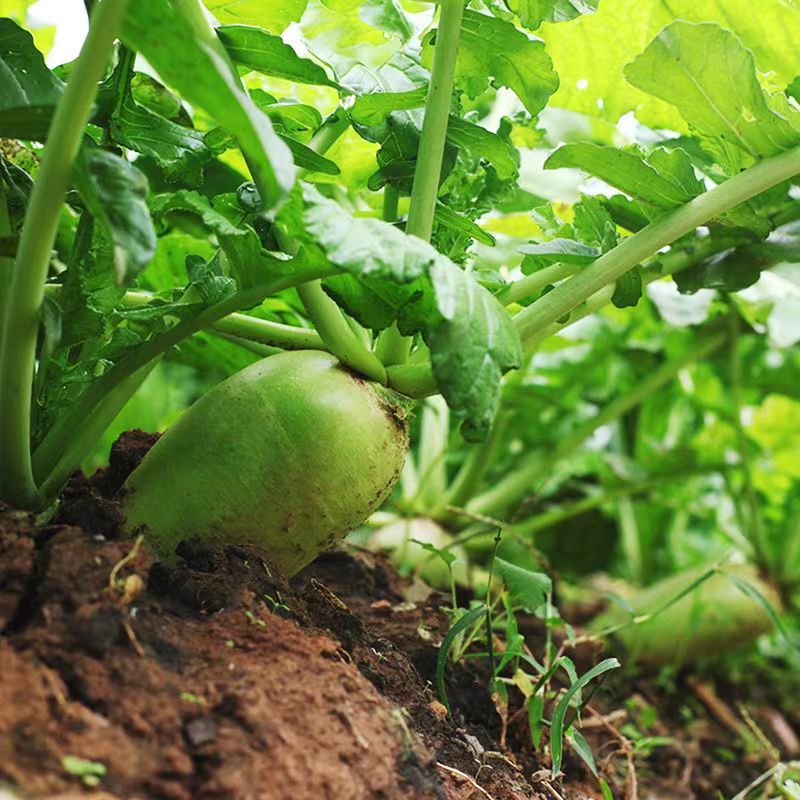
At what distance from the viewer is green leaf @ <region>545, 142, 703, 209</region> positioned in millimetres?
788

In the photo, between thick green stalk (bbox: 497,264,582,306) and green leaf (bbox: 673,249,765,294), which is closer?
thick green stalk (bbox: 497,264,582,306)

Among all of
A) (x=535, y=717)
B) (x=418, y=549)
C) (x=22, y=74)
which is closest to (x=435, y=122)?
(x=22, y=74)

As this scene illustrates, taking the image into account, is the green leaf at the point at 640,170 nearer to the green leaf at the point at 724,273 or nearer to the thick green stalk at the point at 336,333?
the green leaf at the point at 724,273

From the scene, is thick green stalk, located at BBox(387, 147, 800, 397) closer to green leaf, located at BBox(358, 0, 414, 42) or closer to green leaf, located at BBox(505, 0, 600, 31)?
green leaf, located at BBox(505, 0, 600, 31)

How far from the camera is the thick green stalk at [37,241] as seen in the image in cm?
52

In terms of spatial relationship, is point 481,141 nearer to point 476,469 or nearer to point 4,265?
point 4,265

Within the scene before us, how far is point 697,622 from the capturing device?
1.46m

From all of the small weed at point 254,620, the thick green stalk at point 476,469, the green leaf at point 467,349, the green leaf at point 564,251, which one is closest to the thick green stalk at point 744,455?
the thick green stalk at point 476,469

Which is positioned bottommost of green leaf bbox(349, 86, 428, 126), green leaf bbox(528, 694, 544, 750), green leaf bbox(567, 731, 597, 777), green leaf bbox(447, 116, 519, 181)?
green leaf bbox(528, 694, 544, 750)

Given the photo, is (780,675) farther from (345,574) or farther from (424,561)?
(345,574)

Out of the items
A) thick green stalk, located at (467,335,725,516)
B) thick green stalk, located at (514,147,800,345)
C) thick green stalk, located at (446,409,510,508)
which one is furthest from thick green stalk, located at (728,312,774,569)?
thick green stalk, located at (514,147,800,345)

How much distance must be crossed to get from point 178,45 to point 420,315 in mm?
253

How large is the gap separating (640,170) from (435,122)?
0.65 ft

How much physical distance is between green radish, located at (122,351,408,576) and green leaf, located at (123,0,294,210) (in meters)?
0.23
